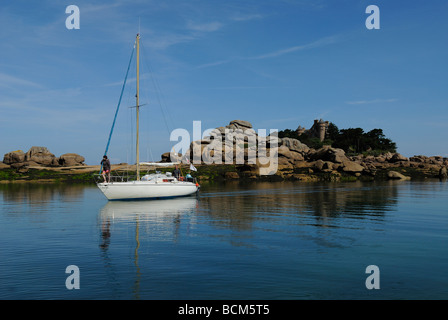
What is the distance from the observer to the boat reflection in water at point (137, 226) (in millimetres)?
15164

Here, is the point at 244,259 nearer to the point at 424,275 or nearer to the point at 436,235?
the point at 424,275

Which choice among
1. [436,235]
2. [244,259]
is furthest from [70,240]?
[436,235]

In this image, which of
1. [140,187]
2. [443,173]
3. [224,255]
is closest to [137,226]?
[224,255]

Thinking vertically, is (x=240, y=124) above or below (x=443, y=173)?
above

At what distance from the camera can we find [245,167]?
8831cm

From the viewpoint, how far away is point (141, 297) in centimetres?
1002

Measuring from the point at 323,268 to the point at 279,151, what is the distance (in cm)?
9041

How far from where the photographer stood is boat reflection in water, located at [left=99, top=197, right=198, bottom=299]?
1516cm

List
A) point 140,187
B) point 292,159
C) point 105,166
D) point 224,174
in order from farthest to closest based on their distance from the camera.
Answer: point 292,159
point 224,174
point 140,187
point 105,166

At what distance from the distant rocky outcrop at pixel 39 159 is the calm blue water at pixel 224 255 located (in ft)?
257

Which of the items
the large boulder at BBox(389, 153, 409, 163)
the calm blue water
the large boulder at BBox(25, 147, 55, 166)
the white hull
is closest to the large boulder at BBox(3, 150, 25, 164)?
the large boulder at BBox(25, 147, 55, 166)

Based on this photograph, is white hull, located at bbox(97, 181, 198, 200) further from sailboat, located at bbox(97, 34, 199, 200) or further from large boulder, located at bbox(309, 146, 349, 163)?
large boulder, located at bbox(309, 146, 349, 163)

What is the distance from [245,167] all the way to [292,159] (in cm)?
1716

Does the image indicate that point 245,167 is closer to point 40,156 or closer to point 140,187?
point 40,156
